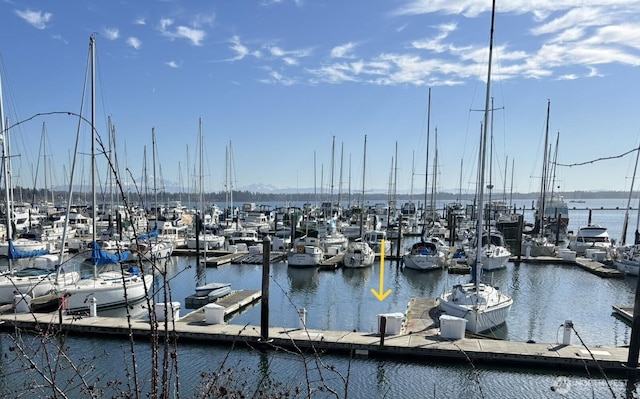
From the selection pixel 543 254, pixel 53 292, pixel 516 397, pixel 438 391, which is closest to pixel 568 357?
pixel 516 397

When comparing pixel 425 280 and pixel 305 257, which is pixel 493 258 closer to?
pixel 425 280

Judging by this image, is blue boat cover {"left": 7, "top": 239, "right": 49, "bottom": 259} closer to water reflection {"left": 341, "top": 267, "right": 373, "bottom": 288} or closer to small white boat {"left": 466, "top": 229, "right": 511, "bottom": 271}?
water reflection {"left": 341, "top": 267, "right": 373, "bottom": 288}

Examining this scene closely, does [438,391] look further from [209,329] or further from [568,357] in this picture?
[209,329]

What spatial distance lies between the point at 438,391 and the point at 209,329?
8.88 meters

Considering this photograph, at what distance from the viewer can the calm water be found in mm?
14203

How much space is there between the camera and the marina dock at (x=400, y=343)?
49.2 ft

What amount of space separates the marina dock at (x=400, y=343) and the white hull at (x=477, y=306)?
3.86ft

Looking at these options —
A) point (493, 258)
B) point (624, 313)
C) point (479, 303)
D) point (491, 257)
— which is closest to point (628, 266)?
point (493, 258)

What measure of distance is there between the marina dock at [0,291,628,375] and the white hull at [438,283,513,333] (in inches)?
46.3

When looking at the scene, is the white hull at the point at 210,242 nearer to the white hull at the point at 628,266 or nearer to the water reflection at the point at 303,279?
the water reflection at the point at 303,279

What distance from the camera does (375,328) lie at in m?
Answer: 20.8

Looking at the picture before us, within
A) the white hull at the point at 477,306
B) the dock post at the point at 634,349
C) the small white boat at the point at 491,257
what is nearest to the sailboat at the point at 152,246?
the white hull at the point at 477,306

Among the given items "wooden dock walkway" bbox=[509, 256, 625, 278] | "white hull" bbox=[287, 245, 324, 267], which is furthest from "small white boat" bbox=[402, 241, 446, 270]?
"wooden dock walkway" bbox=[509, 256, 625, 278]

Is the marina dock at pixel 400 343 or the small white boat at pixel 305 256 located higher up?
the marina dock at pixel 400 343
